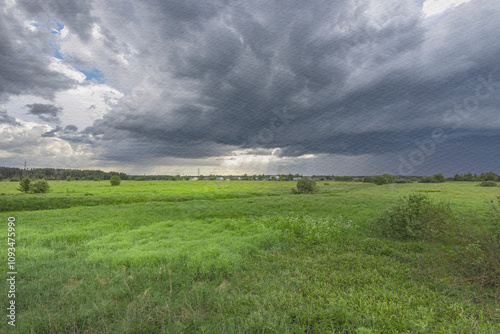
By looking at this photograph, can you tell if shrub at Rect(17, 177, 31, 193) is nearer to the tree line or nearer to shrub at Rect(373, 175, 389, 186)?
the tree line

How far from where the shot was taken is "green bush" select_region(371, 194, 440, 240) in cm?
1175

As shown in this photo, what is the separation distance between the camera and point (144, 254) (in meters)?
8.73

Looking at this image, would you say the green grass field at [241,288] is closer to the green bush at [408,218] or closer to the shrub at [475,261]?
the shrub at [475,261]

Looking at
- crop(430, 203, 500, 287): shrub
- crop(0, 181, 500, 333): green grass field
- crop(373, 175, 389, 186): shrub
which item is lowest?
crop(0, 181, 500, 333): green grass field

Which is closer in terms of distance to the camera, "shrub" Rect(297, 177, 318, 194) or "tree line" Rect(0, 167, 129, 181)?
"shrub" Rect(297, 177, 318, 194)

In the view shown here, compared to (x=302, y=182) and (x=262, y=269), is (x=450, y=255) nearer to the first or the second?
(x=262, y=269)

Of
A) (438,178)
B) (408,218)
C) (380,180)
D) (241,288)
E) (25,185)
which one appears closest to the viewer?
(241,288)

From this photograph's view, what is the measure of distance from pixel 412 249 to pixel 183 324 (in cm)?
1096

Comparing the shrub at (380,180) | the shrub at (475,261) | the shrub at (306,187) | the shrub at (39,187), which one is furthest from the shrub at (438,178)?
the shrub at (39,187)

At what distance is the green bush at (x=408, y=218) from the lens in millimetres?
11750

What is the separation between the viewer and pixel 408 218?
12.0 meters

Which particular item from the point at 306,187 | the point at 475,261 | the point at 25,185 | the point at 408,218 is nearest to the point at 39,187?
the point at 25,185

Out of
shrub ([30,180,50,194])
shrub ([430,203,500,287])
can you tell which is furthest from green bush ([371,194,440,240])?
shrub ([30,180,50,194])

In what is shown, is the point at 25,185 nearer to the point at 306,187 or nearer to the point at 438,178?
the point at 306,187
